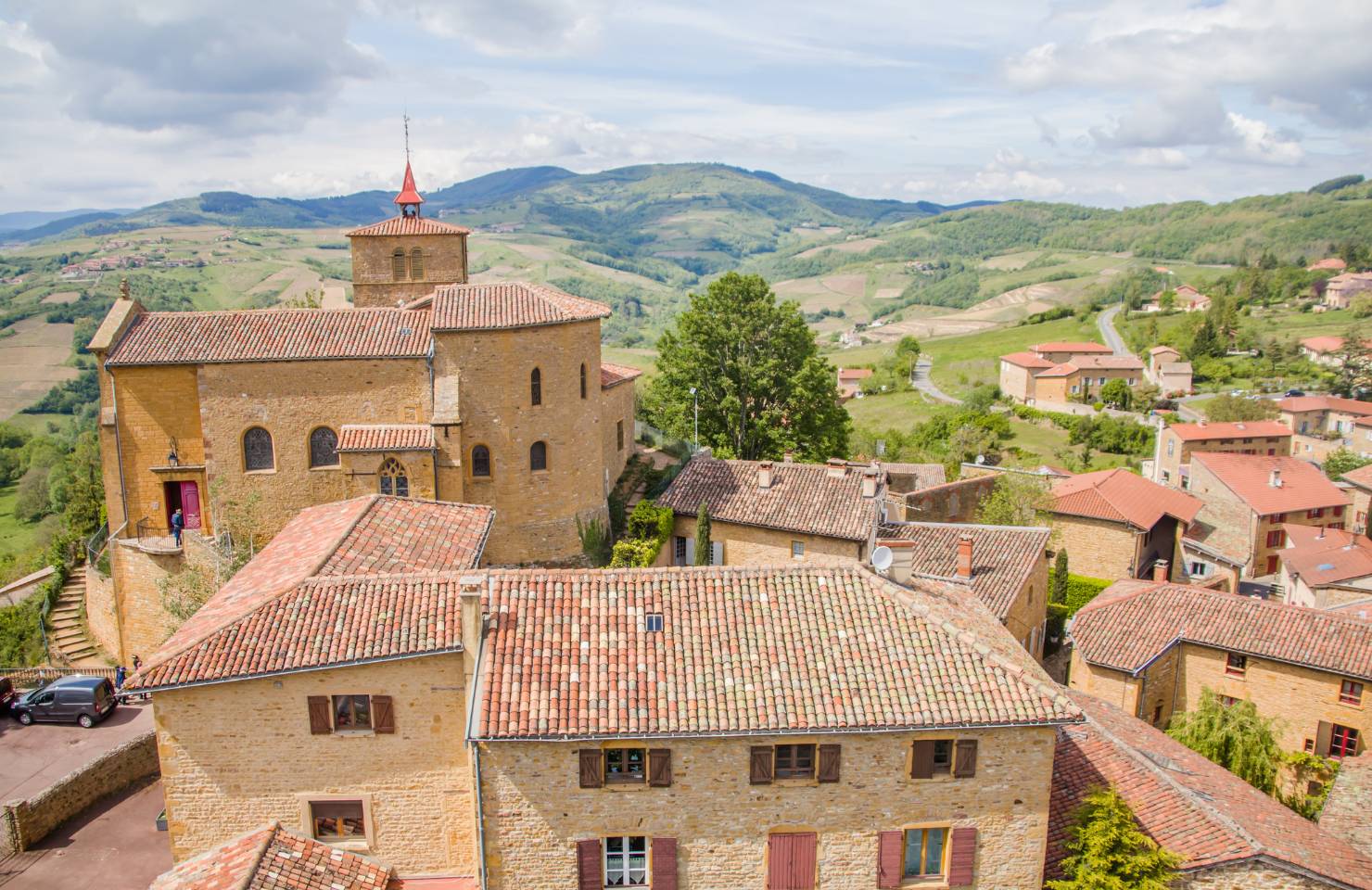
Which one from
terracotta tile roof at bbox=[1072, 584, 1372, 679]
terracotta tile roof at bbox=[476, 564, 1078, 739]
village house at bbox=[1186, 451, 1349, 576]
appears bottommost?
village house at bbox=[1186, 451, 1349, 576]

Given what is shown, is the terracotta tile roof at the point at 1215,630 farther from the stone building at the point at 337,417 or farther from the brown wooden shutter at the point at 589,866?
the brown wooden shutter at the point at 589,866

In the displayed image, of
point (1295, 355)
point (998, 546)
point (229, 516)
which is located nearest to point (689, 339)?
point (998, 546)

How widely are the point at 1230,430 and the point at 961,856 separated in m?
77.6

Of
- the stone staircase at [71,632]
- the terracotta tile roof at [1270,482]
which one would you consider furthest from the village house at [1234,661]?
the stone staircase at [71,632]

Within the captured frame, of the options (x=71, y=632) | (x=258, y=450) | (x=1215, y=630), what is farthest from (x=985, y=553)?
(x=71, y=632)

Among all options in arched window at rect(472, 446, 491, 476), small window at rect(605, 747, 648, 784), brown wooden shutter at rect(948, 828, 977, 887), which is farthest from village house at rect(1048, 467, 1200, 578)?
small window at rect(605, 747, 648, 784)

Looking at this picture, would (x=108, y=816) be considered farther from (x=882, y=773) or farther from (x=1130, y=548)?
(x=1130, y=548)

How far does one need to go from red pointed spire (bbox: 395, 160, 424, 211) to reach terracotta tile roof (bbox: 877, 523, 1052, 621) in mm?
28141

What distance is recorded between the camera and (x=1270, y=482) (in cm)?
6825

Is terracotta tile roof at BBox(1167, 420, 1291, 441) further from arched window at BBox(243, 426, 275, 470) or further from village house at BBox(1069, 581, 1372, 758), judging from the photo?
arched window at BBox(243, 426, 275, 470)

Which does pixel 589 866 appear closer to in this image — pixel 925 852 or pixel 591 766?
pixel 591 766

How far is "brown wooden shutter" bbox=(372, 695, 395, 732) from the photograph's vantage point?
63.3ft

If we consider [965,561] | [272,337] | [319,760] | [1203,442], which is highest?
Answer: [272,337]

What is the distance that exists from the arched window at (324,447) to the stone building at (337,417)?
5cm
